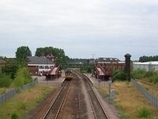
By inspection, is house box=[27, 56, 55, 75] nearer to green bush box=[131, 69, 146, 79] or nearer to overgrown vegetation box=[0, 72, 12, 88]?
green bush box=[131, 69, 146, 79]

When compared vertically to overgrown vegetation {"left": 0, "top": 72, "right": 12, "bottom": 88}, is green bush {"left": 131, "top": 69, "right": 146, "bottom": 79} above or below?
above

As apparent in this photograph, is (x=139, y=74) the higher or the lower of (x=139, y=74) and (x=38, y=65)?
the lower

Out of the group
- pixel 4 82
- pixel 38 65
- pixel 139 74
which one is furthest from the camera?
pixel 38 65

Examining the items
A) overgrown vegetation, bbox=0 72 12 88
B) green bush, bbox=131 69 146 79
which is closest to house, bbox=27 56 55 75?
green bush, bbox=131 69 146 79

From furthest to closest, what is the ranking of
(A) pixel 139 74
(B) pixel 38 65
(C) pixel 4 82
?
(B) pixel 38 65 → (A) pixel 139 74 → (C) pixel 4 82

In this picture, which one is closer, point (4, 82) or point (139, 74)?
point (4, 82)

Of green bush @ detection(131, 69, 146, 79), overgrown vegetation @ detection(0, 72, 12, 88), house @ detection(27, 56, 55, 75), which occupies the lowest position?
overgrown vegetation @ detection(0, 72, 12, 88)

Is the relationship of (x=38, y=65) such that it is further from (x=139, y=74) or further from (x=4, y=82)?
(x=4, y=82)

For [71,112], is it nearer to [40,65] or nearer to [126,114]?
[126,114]

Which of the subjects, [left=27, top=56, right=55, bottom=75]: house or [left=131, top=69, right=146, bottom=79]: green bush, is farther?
[left=27, top=56, right=55, bottom=75]: house

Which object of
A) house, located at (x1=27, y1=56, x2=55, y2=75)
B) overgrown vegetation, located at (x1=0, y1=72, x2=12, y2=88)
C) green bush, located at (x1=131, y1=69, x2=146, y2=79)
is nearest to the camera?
overgrown vegetation, located at (x1=0, y1=72, x2=12, y2=88)

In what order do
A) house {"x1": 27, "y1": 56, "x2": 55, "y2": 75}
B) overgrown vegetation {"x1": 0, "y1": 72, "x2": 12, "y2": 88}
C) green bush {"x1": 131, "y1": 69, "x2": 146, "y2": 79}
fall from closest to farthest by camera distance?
overgrown vegetation {"x1": 0, "y1": 72, "x2": 12, "y2": 88} → green bush {"x1": 131, "y1": 69, "x2": 146, "y2": 79} → house {"x1": 27, "y1": 56, "x2": 55, "y2": 75}

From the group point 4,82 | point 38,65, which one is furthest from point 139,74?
point 4,82

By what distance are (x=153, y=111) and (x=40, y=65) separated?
100 m
